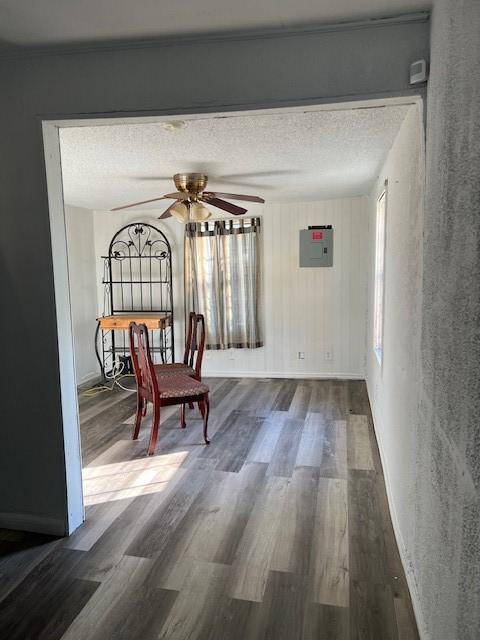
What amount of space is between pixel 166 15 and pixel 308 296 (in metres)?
4.07

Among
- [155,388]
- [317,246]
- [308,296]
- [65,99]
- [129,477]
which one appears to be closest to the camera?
[65,99]

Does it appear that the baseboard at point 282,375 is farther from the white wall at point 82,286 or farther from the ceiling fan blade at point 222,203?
the ceiling fan blade at point 222,203

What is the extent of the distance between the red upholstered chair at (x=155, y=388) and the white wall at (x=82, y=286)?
201cm

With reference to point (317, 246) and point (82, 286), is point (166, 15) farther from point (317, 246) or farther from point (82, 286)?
point (82, 286)

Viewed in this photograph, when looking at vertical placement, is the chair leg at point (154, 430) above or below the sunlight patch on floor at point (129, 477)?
above

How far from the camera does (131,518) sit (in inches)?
97.6

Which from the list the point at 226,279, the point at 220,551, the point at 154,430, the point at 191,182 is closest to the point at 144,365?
the point at 154,430

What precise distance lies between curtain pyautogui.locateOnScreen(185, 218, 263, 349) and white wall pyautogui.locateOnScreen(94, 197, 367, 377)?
153mm

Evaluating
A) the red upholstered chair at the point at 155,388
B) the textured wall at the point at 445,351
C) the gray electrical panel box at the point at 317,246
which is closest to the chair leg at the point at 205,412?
the red upholstered chair at the point at 155,388

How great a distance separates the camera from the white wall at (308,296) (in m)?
5.32

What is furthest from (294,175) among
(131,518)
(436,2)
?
(131,518)

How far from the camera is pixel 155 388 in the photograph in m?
3.37

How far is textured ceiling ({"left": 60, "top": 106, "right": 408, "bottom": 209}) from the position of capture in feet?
8.02

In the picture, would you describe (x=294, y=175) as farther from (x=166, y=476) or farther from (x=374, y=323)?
(x=166, y=476)
